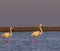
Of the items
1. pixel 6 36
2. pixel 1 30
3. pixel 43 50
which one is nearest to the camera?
pixel 43 50

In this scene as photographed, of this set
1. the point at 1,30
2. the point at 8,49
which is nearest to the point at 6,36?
the point at 8,49

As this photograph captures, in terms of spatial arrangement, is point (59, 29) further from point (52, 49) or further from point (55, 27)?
point (52, 49)

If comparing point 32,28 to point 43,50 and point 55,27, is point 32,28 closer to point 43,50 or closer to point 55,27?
point 55,27

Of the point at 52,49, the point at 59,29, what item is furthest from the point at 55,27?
the point at 52,49

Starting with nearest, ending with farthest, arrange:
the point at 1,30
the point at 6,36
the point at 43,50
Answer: the point at 43,50, the point at 6,36, the point at 1,30

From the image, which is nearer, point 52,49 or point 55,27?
point 52,49

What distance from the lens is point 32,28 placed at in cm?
3456

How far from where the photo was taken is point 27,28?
3556cm

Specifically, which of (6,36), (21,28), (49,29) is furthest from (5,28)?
(6,36)

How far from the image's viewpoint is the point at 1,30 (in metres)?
33.7

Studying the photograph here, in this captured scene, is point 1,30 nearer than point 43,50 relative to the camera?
→ No

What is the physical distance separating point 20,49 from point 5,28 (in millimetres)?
20812

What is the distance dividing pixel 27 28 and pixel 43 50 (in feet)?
69.7

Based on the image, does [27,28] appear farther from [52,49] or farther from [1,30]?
[52,49]
